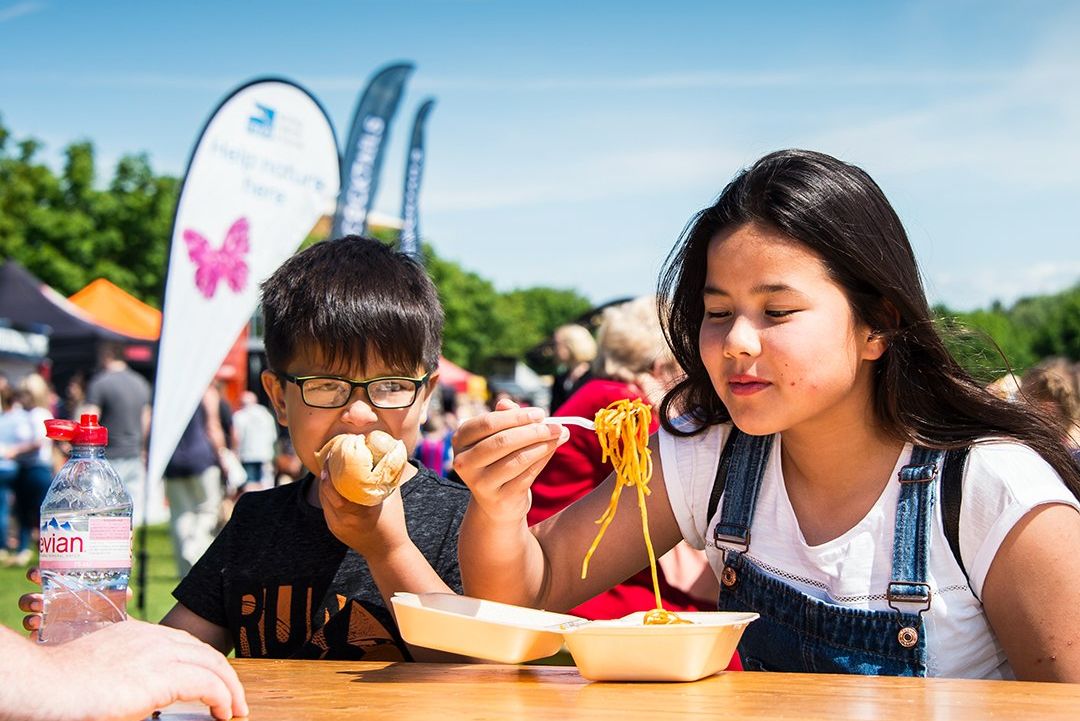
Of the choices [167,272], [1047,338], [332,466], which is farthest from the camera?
[1047,338]

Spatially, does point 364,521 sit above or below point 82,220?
below

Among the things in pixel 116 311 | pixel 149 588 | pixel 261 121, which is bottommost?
pixel 149 588

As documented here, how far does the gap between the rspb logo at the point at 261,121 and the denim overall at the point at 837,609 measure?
508 cm

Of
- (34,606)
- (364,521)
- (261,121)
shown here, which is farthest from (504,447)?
(261,121)

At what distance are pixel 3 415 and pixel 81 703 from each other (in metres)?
12.3

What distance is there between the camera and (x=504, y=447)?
6.17 ft

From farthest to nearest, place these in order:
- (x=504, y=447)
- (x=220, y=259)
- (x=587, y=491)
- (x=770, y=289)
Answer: (x=220, y=259), (x=587, y=491), (x=770, y=289), (x=504, y=447)

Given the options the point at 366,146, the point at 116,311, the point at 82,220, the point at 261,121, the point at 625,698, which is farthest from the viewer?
the point at 82,220

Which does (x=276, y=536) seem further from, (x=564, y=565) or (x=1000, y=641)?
(x=1000, y=641)

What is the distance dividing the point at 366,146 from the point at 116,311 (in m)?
14.4

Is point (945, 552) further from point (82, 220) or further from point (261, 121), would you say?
point (82, 220)

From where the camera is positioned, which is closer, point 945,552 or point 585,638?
point 585,638

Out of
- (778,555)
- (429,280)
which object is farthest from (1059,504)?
(429,280)

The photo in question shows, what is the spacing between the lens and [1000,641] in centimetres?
191
